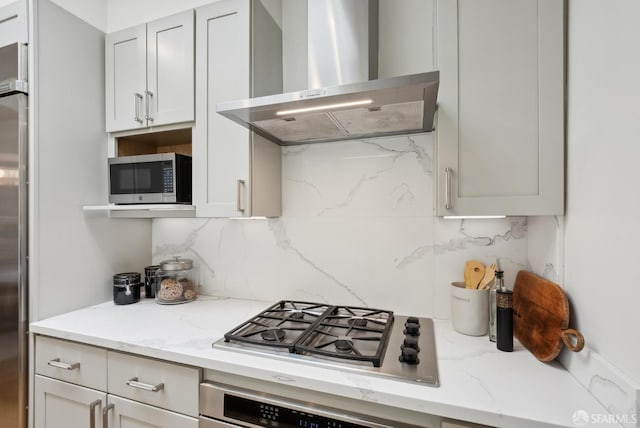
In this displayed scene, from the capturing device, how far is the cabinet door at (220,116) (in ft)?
4.34

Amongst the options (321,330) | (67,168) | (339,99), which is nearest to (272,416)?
(321,330)

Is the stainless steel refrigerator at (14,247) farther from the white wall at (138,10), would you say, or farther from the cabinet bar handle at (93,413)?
the white wall at (138,10)

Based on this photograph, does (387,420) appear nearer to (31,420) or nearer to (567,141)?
(567,141)

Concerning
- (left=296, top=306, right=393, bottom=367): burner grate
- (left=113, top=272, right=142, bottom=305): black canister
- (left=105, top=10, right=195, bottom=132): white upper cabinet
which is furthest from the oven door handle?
(left=105, top=10, right=195, bottom=132): white upper cabinet

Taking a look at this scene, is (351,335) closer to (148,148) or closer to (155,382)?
(155,382)

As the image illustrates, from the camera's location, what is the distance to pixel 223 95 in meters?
1.36

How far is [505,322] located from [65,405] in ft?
5.91

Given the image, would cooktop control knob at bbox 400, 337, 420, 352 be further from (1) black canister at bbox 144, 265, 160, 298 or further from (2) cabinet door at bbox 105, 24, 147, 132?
(2) cabinet door at bbox 105, 24, 147, 132

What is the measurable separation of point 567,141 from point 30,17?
7.29 ft

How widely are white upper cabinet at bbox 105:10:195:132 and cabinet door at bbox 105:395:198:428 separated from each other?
48.3 inches

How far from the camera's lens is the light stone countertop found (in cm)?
75

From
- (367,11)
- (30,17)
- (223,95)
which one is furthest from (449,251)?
(30,17)

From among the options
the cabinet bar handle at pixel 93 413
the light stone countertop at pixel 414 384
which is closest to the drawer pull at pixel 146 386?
the light stone countertop at pixel 414 384

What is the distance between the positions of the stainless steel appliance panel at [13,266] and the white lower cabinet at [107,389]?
0.08m
